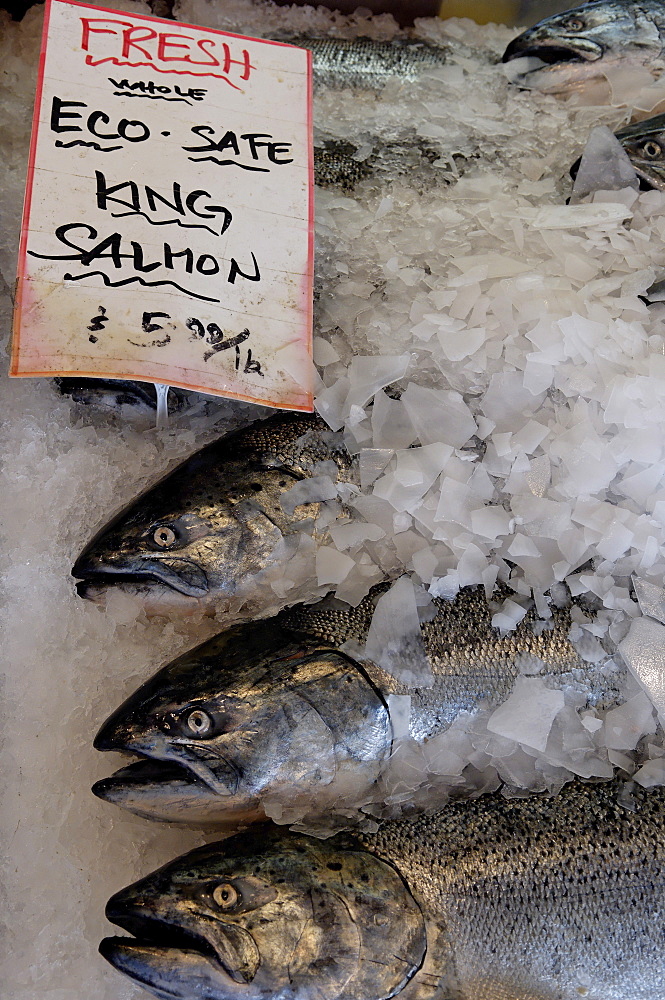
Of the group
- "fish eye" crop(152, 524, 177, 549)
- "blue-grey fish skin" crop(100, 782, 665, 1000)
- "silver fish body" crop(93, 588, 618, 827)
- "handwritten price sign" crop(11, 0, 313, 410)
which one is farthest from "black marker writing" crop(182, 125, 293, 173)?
"blue-grey fish skin" crop(100, 782, 665, 1000)

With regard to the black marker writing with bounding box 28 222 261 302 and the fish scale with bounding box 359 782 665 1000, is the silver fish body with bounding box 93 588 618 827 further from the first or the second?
the black marker writing with bounding box 28 222 261 302

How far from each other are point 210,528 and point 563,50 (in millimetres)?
1649

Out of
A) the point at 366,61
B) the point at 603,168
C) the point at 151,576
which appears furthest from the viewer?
the point at 366,61

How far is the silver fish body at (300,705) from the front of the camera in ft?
3.73

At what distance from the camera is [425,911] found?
1.09 m

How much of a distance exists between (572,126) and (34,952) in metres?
→ 2.09

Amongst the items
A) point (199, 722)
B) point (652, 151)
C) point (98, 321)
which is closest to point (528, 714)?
point (199, 722)

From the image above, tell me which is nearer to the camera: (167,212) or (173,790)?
(173,790)

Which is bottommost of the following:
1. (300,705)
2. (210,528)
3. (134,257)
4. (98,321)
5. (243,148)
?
(300,705)

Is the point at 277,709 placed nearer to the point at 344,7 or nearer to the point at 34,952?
the point at 34,952

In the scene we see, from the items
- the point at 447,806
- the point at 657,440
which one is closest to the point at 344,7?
the point at 657,440

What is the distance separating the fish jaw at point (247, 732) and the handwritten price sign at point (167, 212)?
17.2 inches

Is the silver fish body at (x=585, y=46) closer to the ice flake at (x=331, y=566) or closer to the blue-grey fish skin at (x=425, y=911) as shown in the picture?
the ice flake at (x=331, y=566)

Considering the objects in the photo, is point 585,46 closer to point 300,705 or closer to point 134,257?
point 134,257
